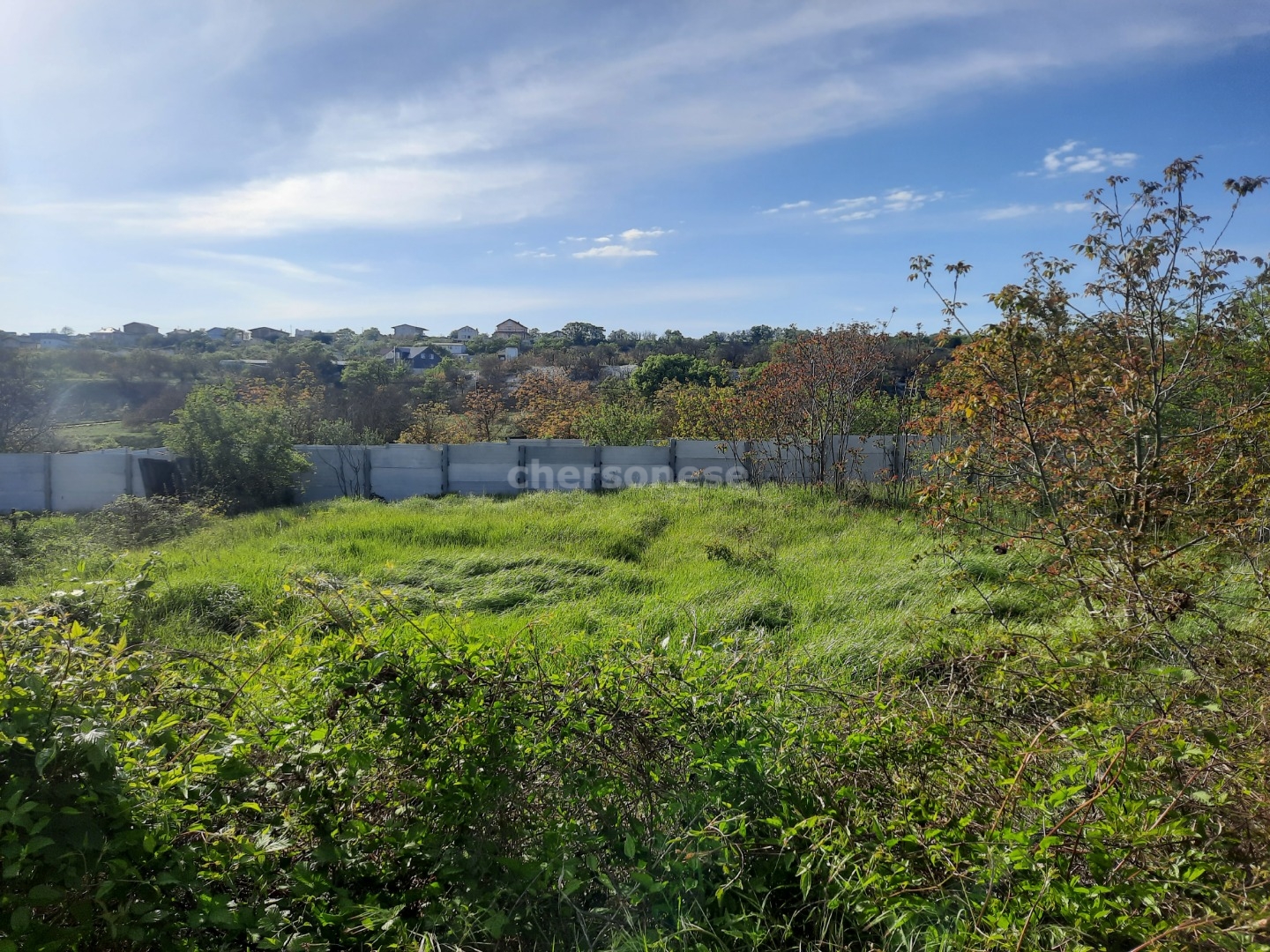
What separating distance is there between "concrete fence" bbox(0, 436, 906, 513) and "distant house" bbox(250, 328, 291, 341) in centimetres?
5717

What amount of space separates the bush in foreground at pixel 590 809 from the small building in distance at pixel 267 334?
71.0 m

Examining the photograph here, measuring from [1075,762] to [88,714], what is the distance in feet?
8.53

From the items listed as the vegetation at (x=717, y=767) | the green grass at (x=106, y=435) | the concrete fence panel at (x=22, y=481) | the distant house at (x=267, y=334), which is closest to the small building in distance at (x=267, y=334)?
the distant house at (x=267, y=334)

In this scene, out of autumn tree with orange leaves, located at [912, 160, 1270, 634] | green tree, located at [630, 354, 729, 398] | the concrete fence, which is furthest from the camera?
green tree, located at [630, 354, 729, 398]

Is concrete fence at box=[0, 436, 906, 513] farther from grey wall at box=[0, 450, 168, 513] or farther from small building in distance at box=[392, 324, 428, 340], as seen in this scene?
small building in distance at box=[392, 324, 428, 340]

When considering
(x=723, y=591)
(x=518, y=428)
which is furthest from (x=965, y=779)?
(x=518, y=428)

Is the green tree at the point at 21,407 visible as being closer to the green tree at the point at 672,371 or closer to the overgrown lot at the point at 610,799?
the green tree at the point at 672,371

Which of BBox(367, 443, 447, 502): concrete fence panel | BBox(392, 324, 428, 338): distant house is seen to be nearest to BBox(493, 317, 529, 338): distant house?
BBox(392, 324, 428, 338): distant house

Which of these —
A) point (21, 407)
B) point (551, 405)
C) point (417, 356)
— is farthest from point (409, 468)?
point (417, 356)

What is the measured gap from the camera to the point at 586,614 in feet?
18.7

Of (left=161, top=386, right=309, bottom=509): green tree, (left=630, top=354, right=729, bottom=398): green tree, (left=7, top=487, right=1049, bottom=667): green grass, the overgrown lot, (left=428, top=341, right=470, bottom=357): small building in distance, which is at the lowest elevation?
(left=7, top=487, right=1049, bottom=667): green grass

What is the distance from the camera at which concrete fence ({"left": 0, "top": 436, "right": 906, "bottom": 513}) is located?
13.1 metres

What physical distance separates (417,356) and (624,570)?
49.1 m

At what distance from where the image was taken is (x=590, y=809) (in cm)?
247
